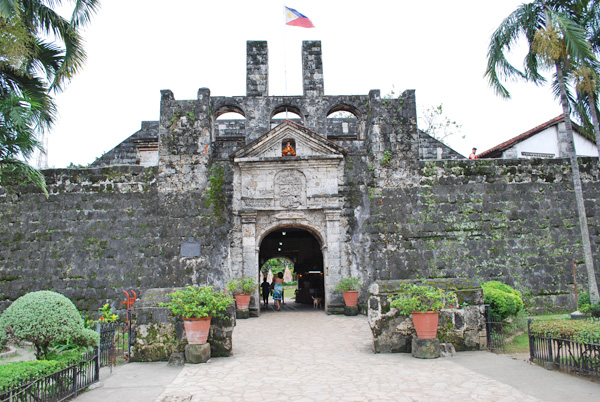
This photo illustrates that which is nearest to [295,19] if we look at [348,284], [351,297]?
[348,284]

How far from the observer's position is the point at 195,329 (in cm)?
729

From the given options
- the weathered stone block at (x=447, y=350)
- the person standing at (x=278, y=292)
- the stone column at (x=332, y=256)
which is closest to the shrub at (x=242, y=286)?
the stone column at (x=332, y=256)

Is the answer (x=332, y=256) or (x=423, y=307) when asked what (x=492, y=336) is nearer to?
(x=423, y=307)

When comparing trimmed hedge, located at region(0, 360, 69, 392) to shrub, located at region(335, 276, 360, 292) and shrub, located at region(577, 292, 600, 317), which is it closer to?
shrub, located at region(335, 276, 360, 292)

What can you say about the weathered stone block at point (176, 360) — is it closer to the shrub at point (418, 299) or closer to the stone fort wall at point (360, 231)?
the shrub at point (418, 299)

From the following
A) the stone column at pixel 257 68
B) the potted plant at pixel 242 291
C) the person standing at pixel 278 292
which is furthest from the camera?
the person standing at pixel 278 292

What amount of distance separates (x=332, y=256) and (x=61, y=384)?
29.8 ft

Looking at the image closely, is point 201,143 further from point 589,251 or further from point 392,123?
point 589,251

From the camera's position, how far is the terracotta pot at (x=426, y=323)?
7223 millimetres

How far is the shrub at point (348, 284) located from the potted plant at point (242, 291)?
258 cm

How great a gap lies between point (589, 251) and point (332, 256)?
294 inches

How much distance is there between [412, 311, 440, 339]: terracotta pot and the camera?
7.22m

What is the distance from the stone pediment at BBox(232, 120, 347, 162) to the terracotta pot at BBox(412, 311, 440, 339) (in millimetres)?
7274

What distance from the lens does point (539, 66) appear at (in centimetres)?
1379
